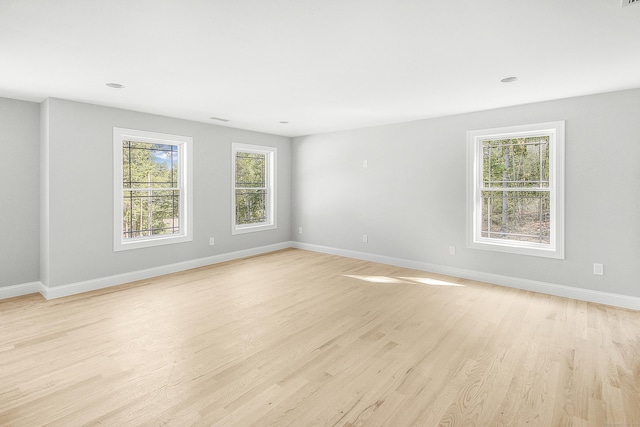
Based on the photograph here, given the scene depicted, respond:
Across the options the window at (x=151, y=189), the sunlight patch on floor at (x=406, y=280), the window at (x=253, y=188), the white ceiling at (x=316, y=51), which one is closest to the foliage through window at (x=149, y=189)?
the window at (x=151, y=189)

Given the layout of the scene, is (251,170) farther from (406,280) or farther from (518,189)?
(518,189)

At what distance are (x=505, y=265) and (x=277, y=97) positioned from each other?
3.70m

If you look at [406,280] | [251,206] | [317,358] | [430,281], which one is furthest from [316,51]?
[251,206]

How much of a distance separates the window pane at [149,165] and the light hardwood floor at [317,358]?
1.60 meters

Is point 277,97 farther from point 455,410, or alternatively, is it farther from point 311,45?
point 455,410

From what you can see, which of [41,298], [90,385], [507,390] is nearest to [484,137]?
[507,390]

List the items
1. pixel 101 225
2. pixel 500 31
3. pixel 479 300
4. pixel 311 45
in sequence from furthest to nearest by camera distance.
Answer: pixel 101 225 < pixel 479 300 < pixel 311 45 < pixel 500 31

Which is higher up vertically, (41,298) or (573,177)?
(573,177)

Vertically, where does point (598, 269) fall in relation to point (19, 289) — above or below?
above

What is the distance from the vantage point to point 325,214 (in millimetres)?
6453

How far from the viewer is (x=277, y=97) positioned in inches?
152

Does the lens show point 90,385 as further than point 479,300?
No

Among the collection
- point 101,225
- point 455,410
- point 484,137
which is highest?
point 484,137

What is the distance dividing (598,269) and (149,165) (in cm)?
604
